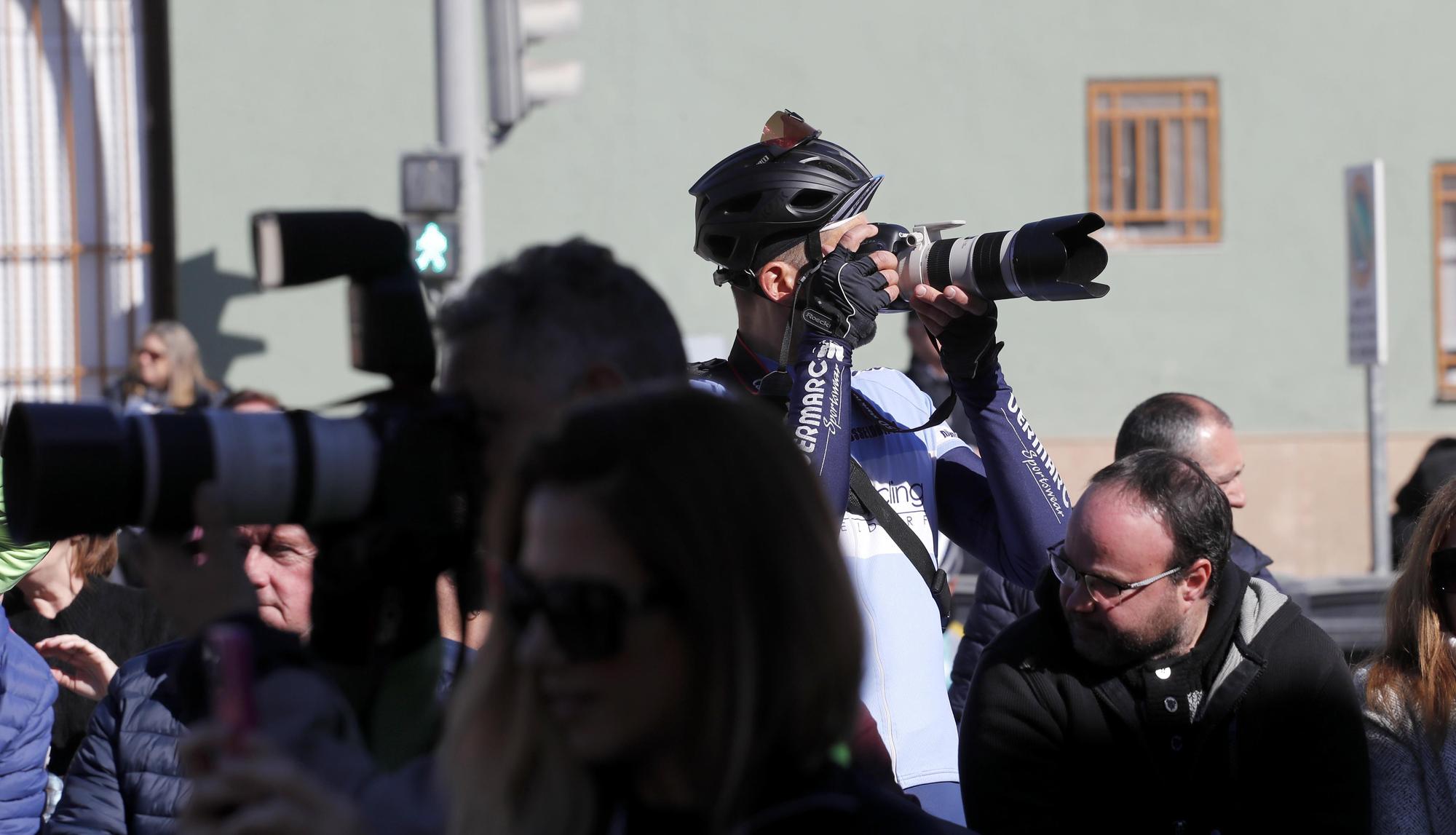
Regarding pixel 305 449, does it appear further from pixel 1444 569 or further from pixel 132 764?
pixel 1444 569

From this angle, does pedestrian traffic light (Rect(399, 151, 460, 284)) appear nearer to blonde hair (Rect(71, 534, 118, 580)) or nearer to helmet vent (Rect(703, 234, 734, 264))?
blonde hair (Rect(71, 534, 118, 580))

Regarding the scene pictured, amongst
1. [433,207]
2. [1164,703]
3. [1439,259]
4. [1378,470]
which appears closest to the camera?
[1164,703]

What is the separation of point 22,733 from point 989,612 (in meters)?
2.36

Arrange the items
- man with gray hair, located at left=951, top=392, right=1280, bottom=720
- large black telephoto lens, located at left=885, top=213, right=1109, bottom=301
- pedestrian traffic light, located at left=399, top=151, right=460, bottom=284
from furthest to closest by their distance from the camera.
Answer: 1. pedestrian traffic light, located at left=399, top=151, right=460, bottom=284
2. man with gray hair, located at left=951, top=392, right=1280, bottom=720
3. large black telephoto lens, located at left=885, top=213, right=1109, bottom=301

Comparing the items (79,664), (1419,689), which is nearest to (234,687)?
(1419,689)

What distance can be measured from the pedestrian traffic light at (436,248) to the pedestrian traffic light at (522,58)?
68 cm

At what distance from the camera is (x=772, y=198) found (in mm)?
3057

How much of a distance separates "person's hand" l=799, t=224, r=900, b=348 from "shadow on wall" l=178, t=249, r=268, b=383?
9867mm

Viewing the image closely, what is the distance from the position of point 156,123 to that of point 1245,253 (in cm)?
795

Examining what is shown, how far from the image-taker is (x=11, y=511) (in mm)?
1723

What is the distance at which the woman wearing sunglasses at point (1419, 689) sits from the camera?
3.17 metres

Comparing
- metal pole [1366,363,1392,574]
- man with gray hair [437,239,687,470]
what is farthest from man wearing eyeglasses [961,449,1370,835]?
metal pole [1366,363,1392,574]

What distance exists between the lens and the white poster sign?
8.66 meters

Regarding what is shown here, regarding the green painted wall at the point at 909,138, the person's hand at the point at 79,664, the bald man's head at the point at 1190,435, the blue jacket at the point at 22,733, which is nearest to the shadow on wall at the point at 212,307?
the green painted wall at the point at 909,138
